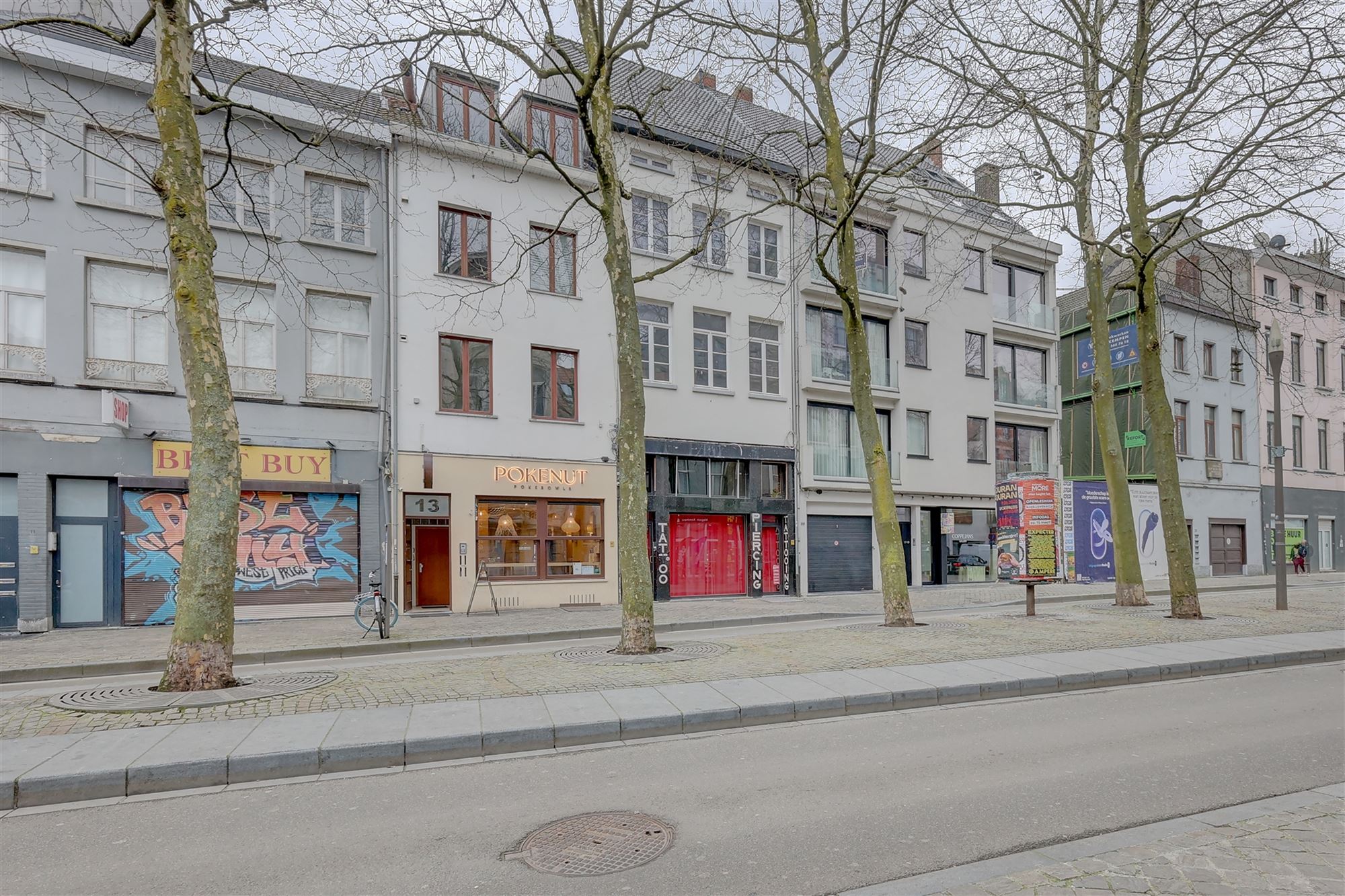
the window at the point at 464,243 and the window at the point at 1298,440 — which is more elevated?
the window at the point at 464,243

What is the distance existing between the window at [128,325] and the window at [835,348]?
1685cm

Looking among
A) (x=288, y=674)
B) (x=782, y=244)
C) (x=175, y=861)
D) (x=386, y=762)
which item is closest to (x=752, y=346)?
(x=782, y=244)

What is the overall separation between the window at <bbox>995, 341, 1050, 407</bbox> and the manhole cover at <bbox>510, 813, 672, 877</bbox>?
90.0 feet

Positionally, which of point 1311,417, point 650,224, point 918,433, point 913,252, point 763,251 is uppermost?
point 913,252

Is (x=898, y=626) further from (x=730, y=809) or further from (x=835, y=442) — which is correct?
(x=835, y=442)

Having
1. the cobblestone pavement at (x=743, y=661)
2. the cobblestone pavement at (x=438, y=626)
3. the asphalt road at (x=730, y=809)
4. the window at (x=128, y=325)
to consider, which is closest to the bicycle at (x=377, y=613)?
the cobblestone pavement at (x=438, y=626)

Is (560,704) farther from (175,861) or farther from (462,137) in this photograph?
(462,137)

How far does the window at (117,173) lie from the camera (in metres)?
15.9

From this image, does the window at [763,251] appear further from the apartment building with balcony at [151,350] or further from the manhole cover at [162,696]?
the manhole cover at [162,696]

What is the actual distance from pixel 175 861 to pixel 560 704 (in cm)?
355

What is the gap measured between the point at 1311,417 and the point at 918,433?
2218cm

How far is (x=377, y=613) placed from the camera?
1358cm

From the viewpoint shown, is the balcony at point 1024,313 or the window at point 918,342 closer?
the window at point 918,342

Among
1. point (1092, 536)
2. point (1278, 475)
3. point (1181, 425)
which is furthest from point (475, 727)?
point (1181, 425)
